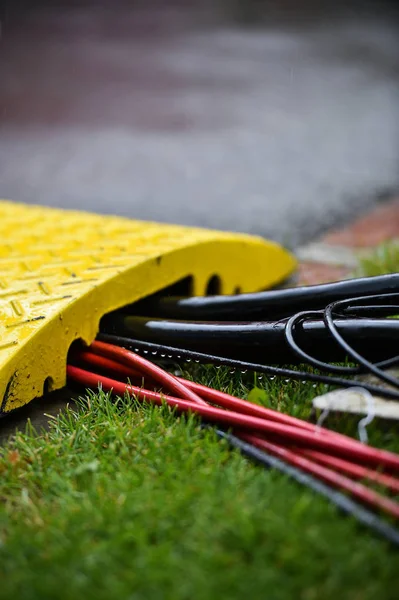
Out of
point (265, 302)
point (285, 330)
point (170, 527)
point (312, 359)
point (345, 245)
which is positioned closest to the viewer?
point (170, 527)

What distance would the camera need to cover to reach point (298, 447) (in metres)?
1.37

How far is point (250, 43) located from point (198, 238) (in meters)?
8.24

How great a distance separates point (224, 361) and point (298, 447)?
0.44 m

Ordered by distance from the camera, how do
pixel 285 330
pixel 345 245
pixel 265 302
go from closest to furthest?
pixel 285 330 → pixel 265 302 → pixel 345 245

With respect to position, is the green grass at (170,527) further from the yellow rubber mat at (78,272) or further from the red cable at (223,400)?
the yellow rubber mat at (78,272)

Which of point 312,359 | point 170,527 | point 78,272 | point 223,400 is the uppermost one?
point 78,272

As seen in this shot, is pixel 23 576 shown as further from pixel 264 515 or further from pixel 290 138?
pixel 290 138

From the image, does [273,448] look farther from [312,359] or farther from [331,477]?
[312,359]

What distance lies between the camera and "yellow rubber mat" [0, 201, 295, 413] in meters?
1.74

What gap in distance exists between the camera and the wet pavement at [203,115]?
526 centimetres

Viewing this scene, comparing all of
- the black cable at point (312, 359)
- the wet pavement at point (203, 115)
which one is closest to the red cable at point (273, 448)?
the black cable at point (312, 359)

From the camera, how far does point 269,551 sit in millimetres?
1083

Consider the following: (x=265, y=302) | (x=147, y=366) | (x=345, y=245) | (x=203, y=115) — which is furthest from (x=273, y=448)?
(x=203, y=115)

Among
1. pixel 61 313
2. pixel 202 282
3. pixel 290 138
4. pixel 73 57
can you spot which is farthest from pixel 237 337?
pixel 73 57
